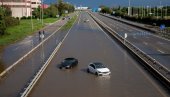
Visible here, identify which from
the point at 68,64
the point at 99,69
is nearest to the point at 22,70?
the point at 68,64

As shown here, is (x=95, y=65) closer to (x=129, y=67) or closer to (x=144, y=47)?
(x=129, y=67)

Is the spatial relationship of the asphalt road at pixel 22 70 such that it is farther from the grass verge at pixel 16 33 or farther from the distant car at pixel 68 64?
the grass verge at pixel 16 33

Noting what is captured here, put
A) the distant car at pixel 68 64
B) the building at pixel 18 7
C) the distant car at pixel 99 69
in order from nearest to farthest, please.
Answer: the distant car at pixel 99 69 → the distant car at pixel 68 64 → the building at pixel 18 7

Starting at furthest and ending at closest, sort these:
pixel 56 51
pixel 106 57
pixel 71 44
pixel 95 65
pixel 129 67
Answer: pixel 71 44 < pixel 56 51 < pixel 106 57 < pixel 129 67 < pixel 95 65

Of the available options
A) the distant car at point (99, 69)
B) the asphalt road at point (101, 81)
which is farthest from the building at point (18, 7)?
the distant car at point (99, 69)

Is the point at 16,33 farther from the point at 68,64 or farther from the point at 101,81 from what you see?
the point at 101,81

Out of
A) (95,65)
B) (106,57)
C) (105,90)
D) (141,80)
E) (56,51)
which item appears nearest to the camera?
(105,90)

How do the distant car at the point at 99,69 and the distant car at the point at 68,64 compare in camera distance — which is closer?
the distant car at the point at 99,69

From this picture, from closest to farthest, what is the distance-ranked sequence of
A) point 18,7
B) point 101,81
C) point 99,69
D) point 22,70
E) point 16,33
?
point 101,81 → point 99,69 → point 22,70 → point 16,33 → point 18,7

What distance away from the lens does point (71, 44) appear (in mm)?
68125

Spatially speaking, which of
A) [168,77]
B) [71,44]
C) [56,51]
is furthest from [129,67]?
[71,44]

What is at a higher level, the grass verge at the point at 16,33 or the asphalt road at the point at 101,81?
the grass verge at the point at 16,33

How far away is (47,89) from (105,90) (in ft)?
14.4

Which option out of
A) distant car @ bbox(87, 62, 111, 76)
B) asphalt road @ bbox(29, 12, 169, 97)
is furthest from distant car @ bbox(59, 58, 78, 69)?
distant car @ bbox(87, 62, 111, 76)
